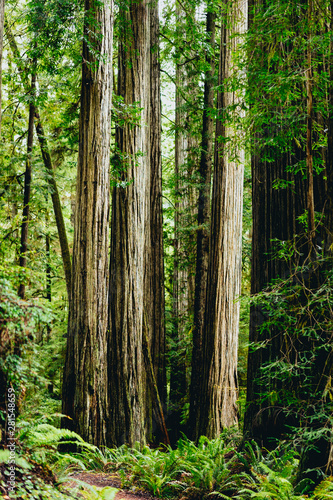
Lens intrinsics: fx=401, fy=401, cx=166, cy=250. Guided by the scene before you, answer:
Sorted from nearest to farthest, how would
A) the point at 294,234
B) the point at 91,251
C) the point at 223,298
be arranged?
the point at 294,234
the point at 91,251
the point at 223,298

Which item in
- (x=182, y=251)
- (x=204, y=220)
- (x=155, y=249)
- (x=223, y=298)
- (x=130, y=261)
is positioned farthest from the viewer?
(x=182, y=251)

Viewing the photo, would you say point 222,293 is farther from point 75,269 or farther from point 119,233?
point 75,269

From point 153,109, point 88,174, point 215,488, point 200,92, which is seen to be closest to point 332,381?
point 215,488

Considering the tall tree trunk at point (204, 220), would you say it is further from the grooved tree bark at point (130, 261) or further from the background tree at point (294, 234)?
the background tree at point (294, 234)

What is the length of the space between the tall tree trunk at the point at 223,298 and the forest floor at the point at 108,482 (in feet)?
9.93

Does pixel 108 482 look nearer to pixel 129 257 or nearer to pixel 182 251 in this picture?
pixel 129 257

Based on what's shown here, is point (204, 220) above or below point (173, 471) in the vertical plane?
above

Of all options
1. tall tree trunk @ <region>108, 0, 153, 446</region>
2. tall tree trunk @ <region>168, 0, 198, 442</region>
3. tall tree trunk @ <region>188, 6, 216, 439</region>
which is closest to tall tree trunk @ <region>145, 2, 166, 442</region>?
tall tree trunk @ <region>168, 0, 198, 442</region>

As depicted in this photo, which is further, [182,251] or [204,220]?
[182,251]

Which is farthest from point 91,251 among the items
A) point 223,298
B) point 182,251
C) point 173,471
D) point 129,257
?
point 182,251

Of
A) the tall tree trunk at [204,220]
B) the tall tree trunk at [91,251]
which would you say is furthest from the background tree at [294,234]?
the tall tree trunk at [204,220]

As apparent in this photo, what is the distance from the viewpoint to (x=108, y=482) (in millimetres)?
4586

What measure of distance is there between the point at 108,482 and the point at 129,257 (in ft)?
12.4

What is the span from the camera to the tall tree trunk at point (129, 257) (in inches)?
273
